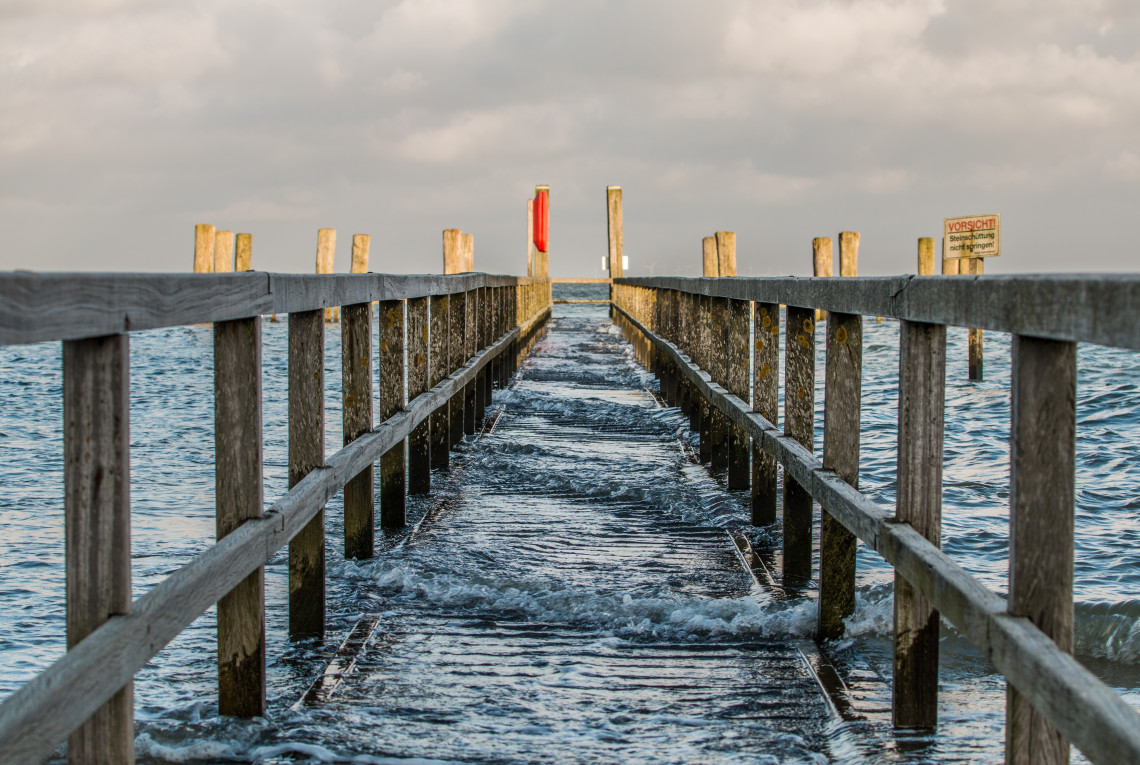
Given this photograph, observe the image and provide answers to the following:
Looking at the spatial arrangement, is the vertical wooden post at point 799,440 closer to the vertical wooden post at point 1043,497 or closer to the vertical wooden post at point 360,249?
the vertical wooden post at point 1043,497

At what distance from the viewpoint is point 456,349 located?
7375 millimetres

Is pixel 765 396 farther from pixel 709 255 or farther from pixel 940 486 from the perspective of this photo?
pixel 709 255

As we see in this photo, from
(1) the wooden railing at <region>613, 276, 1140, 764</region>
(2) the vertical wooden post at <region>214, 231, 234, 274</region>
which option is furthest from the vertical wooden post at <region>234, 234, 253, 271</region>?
(1) the wooden railing at <region>613, 276, 1140, 764</region>

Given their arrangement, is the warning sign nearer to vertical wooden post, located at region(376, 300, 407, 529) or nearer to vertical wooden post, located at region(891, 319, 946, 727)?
vertical wooden post, located at region(376, 300, 407, 529)

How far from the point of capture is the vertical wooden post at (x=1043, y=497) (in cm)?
190

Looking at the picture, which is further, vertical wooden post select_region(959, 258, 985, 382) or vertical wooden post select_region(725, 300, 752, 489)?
vertical wooden post select_region(959, 258, 985, 382)

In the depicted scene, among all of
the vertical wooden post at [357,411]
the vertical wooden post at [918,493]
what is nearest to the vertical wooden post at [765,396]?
the vertical wooden post at [357,411]

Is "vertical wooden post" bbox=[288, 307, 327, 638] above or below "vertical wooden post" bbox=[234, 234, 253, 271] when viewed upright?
below

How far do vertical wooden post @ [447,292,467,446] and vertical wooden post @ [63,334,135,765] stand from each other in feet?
16.5

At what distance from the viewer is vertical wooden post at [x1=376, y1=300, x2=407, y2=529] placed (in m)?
5.02

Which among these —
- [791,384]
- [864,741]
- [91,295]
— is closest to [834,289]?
[791,384]

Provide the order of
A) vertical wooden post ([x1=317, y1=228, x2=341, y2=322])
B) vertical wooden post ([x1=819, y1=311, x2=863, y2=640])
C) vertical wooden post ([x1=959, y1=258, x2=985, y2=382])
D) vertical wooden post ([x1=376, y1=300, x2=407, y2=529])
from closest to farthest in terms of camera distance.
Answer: vertical wooden post ([x1=819, y1=311, x2=863, y2=640])
vertical wooden post ([x1=376, y1=300, x2=407, y2=529])
vertical wooden post ([x1=959, y1=258, x2=985, y2=382])
vertical wooden post ([x1=317, y1=228, x2=341, y2=322])

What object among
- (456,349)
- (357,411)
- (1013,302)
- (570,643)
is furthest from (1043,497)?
(456,349)

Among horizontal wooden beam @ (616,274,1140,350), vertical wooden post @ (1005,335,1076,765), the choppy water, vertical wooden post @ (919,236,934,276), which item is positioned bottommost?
the choppy water
